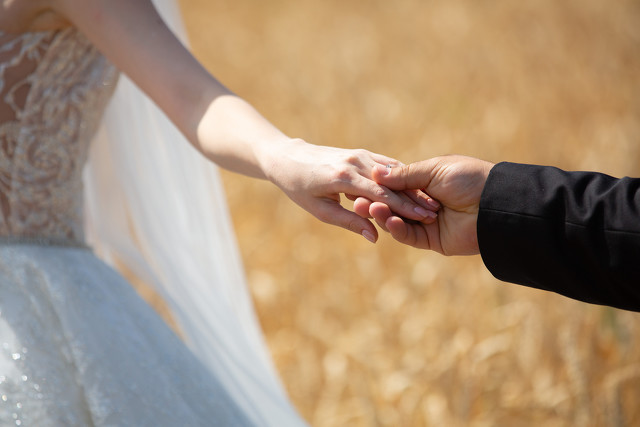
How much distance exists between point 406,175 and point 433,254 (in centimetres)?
204

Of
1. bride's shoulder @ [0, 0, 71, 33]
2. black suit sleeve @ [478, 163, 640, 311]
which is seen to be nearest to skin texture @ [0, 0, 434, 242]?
bride's shoulder @ [0, 0, 71, 33]

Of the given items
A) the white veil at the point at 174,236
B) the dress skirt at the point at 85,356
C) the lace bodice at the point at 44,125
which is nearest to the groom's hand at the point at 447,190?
the dress skirt at the point at 85,356

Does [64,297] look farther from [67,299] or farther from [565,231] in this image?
[565,231]

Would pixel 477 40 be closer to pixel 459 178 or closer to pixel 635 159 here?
pixel 635 159

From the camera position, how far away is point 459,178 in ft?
3.74

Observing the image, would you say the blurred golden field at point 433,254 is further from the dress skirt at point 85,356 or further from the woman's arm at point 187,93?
the woman's arm at point 187,93

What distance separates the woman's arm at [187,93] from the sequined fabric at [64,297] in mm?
120

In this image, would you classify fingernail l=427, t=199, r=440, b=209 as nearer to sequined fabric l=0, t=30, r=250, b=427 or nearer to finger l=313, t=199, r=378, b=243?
finger l=313, t=199, r=378, b=243

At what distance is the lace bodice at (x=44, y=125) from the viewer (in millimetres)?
1319

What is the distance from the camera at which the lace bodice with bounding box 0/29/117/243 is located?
4.33 ft

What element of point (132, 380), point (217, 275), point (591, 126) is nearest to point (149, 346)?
point (132, 380)

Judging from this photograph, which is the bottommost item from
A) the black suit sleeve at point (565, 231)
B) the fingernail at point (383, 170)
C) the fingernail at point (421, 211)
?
the fingernail at point (421, 211)

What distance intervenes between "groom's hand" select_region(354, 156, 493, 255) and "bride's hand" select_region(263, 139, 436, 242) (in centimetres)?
2

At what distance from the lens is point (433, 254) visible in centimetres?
314
